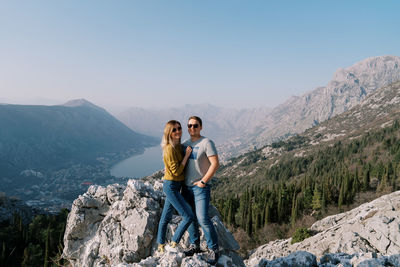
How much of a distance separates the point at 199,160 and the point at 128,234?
448 cm

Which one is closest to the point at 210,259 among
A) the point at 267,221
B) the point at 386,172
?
the point at 267,221

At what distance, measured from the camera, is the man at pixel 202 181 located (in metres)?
6.34

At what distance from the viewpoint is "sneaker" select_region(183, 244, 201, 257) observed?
662 cm

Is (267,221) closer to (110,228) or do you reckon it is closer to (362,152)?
(110,228)

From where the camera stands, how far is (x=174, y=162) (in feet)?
21.2

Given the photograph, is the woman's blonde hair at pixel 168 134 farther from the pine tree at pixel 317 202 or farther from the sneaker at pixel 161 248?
the pine tree at pixel 317 202

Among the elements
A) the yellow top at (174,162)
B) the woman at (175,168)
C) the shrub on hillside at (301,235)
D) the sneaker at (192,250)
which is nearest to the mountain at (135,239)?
the sneaker at (192,250)

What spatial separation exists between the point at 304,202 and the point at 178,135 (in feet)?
195

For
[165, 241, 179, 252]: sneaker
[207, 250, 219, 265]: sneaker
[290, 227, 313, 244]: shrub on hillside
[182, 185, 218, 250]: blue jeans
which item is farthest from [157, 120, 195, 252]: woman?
[290, 227, 313, 244]: shrub on hillside

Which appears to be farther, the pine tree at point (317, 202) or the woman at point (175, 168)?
the pine tree at point (317, 202)

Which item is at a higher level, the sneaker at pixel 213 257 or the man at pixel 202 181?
the man at pixel 202 181

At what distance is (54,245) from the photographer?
45844 millimetres

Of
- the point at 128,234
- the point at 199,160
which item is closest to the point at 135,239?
the point at 128,234

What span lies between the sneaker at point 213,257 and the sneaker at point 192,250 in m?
0.49
